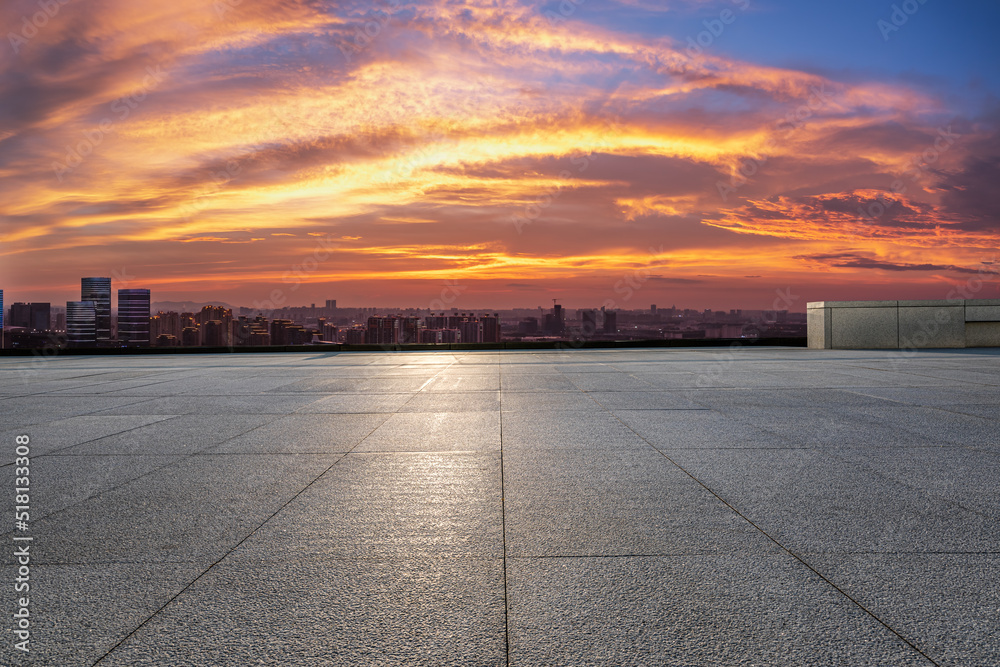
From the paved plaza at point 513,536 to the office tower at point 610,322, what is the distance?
80.3 feet

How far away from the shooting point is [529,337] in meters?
31.1

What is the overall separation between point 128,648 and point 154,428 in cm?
675

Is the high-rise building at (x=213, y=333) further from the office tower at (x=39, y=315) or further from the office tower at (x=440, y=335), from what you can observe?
the office tower at (x=39, y=315)

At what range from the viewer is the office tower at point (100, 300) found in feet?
130

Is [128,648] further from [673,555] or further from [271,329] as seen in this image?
[271,329]

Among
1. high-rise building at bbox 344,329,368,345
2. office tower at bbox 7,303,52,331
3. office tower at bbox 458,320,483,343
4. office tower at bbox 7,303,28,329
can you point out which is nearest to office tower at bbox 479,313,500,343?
office tower at bbox 458,320,483,343

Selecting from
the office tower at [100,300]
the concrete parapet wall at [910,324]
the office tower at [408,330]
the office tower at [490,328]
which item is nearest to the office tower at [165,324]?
the office tower at [100,300]

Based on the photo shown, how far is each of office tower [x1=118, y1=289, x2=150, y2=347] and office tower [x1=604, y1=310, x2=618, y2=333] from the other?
25756mm

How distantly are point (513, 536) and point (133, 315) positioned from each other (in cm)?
4389

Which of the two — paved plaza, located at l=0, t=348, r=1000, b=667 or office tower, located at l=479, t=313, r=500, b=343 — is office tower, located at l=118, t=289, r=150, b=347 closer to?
office tower, located at l=479, t=313, r=500, b=343

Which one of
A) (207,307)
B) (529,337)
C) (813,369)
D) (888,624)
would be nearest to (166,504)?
(888,624)

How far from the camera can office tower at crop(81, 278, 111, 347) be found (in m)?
39.5

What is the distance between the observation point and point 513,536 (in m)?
4.60

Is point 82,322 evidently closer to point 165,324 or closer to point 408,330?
point 165,324
